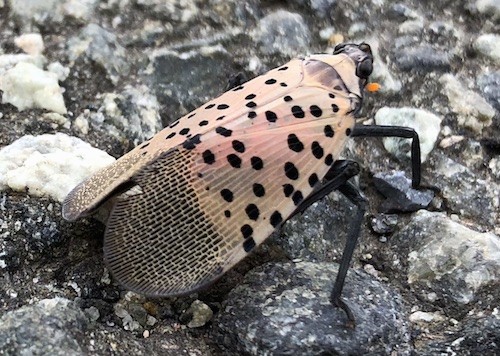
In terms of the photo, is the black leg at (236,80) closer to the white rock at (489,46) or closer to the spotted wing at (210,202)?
the spotted wing at (210,202)

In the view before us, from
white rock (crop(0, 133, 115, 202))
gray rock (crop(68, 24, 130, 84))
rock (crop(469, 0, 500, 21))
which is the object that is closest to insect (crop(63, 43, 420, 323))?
white rock (crop(0, 133, 115, 202))

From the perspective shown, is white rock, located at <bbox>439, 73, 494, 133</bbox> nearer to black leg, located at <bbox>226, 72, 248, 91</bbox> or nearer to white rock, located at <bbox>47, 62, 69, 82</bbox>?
black leg, located at <bbox>226, 72, 248, 91</bbox>

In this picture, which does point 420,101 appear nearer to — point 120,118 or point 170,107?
point 170,107

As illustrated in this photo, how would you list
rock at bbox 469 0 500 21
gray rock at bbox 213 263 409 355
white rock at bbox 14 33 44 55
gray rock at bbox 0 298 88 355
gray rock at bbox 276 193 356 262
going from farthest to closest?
1. rock at bbox 469 0 500 21
2. white rock at bbox 14 33 44 55
3. gray rock at bbox 276 193 356 262
4. gray rock at bbox 213 263 409 355
5. gray rock at bbox 0 298 88 355

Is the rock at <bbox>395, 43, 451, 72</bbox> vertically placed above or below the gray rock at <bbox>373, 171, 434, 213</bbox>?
above

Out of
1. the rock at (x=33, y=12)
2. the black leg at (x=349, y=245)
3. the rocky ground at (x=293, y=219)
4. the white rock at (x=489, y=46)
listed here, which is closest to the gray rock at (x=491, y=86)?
the rocky ground at (x=293, y=219)

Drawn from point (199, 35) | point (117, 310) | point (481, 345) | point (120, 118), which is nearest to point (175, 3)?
point (199, 35)
